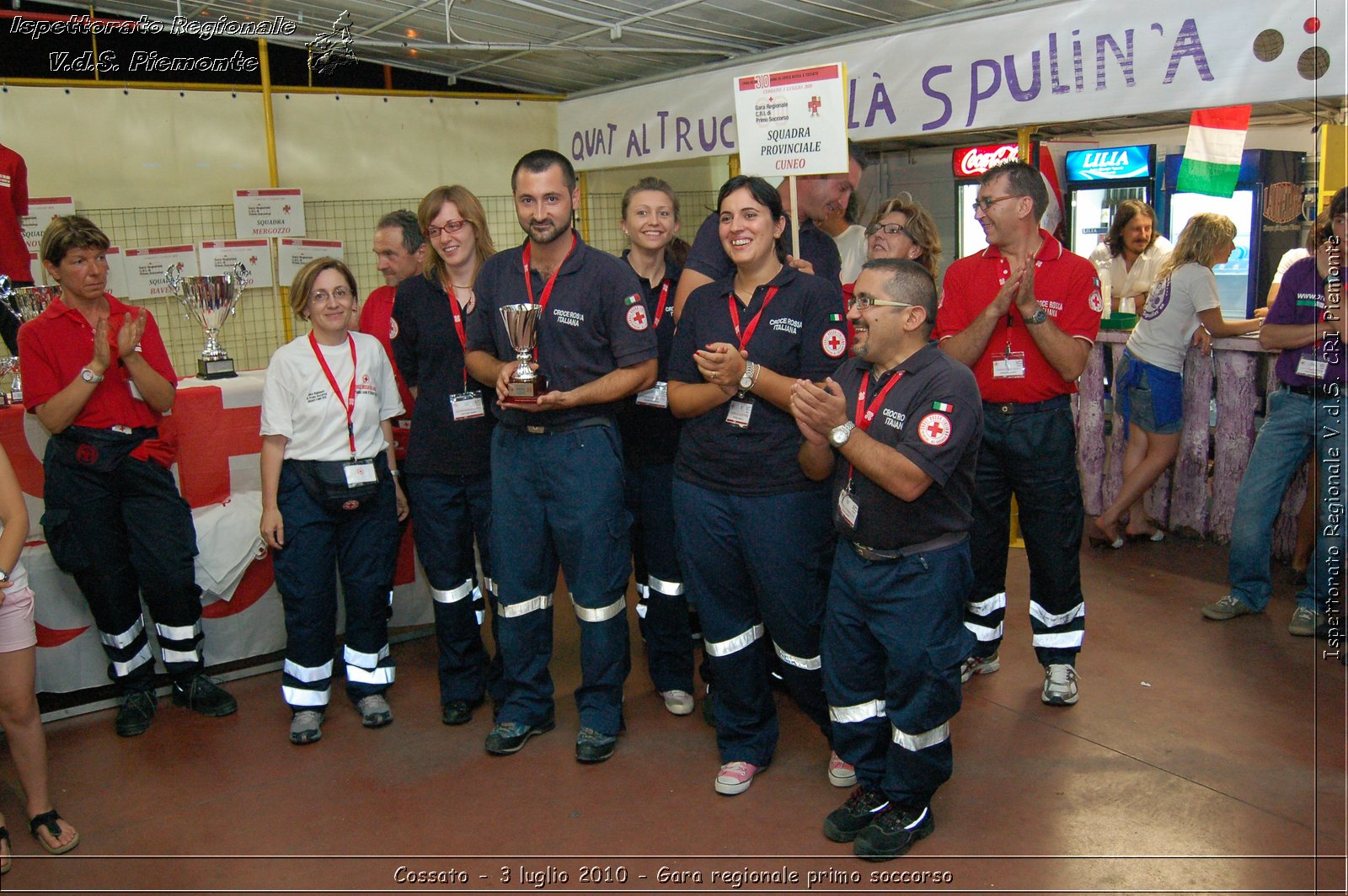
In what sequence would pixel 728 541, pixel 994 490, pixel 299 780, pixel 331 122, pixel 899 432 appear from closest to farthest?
pixel 899 432 → pixel 728 541 → pixel 299 780 → pixel 994 490 → pixel 331 122

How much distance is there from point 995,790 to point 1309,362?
2590 millimetres

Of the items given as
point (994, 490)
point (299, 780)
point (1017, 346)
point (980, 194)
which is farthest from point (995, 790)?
point (299, 780)

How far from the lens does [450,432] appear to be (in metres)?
3.90

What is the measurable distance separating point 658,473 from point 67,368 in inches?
88.7

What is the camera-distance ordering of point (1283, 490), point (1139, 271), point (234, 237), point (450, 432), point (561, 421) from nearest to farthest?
point (561, 421) → point (450, 432) → point (1283, 490) → point (234, 237) → point (1139, 271)

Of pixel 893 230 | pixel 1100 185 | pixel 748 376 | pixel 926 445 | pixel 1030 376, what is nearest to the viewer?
pixel 926 445

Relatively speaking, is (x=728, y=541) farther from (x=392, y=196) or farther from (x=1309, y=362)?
(x=392, y=196)

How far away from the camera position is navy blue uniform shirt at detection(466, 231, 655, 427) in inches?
140

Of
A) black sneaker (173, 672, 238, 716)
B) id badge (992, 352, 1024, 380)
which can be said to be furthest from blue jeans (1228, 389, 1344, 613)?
black sneaker (173, 672, 238, 716)

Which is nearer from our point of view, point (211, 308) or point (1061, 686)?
point (1061, 686)

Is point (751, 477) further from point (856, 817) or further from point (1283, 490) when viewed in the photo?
point (1283, 490)

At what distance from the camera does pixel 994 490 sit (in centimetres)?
389

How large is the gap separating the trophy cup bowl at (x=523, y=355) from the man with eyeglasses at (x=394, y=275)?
3.33 ft

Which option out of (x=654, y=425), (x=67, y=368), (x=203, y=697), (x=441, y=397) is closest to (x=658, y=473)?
(x=654, y=425)
